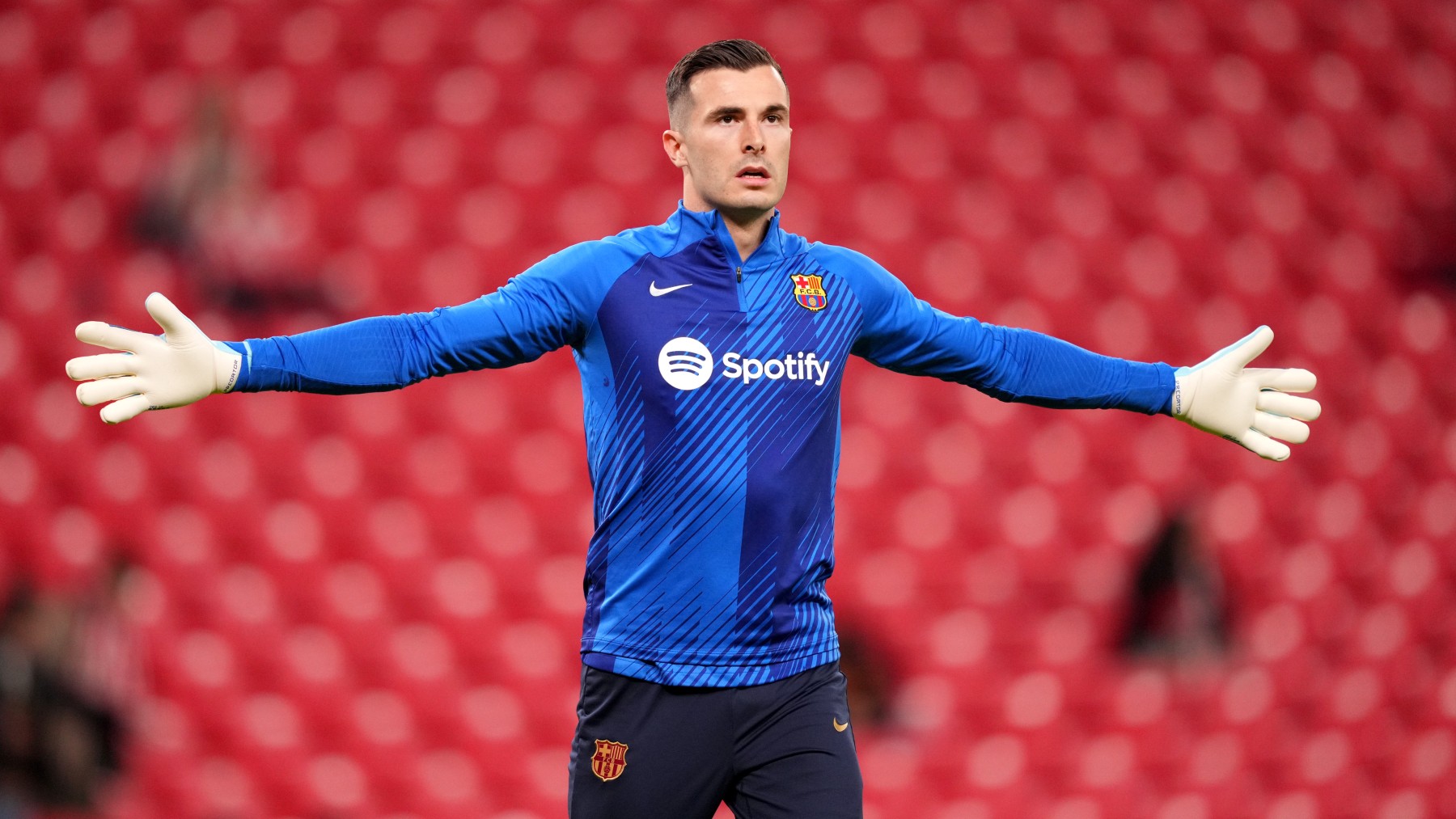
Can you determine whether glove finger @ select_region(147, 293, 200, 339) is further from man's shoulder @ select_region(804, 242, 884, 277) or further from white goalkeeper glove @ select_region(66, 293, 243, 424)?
man's shoulder @ select_region(804, 242, 884, 277)

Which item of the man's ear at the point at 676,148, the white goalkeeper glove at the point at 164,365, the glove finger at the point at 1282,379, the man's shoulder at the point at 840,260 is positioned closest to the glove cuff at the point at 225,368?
the white goalkeeper glove at the point at 164,365

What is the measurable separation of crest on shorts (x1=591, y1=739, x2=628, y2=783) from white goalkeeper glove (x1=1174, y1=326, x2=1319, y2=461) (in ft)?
2.67

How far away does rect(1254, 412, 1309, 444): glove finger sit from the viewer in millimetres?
1650

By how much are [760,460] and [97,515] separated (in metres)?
2.40

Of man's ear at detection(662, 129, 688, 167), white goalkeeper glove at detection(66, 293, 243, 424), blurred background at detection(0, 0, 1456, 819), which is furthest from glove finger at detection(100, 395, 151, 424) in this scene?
blurred background at detection(0, 0, 1456, 819)

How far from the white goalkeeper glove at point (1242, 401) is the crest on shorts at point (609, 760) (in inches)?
32.1

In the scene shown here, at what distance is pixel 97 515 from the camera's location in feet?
10.6

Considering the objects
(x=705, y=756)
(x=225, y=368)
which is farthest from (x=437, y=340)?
(x=705, y=756)

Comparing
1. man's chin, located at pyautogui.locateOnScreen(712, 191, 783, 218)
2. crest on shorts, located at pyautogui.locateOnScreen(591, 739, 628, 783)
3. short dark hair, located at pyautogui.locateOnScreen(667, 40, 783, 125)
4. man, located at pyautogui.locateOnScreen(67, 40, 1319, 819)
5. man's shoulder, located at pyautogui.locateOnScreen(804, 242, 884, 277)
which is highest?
short dark hair, located at pyautogui.locateOnScreen(667, 40, 783, 125)

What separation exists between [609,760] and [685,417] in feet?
1.30

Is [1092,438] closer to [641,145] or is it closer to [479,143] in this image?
[641,145]

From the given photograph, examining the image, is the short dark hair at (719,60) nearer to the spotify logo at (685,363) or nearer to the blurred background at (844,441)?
the spotify logo at (685,363)

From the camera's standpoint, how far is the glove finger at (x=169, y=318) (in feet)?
4.42

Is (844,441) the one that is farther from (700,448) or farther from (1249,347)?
(700,448)
